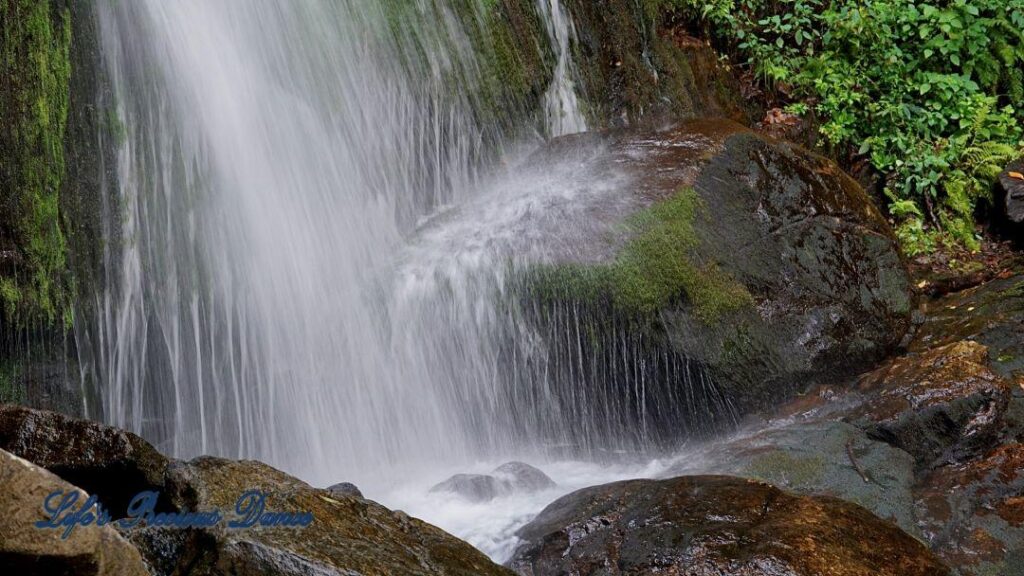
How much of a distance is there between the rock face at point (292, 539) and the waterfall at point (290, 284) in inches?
106

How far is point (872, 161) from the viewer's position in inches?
359

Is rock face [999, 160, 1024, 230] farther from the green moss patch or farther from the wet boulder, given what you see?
the wet boulder

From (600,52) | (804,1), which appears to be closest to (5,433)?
(600,52)

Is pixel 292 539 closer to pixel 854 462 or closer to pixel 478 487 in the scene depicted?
pixel 478 487

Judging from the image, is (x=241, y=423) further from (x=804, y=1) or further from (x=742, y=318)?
(x=804, y=1)

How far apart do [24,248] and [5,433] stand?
Result: 2230 millimetres

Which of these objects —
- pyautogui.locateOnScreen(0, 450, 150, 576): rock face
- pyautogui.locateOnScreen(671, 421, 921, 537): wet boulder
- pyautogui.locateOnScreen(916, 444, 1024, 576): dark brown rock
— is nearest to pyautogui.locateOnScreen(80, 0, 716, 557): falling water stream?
pyautogui.locateOnScreen(671, 421, 921, 537): wet boulder

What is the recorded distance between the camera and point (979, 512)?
4492 mm

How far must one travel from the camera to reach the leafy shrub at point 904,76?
897 centimetres

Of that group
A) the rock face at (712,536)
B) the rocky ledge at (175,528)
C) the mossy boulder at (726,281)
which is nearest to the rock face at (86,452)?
the rocky ledge at (175,528)

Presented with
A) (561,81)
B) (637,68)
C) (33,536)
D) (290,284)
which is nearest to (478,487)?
(290,284)

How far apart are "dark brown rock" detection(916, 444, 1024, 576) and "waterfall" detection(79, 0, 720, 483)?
1740 mm

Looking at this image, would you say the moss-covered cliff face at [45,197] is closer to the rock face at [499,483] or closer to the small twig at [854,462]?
the rock face at [499,483]

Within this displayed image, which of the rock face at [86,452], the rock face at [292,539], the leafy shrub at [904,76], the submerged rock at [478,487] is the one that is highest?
the leafy shrub at [904,76]
